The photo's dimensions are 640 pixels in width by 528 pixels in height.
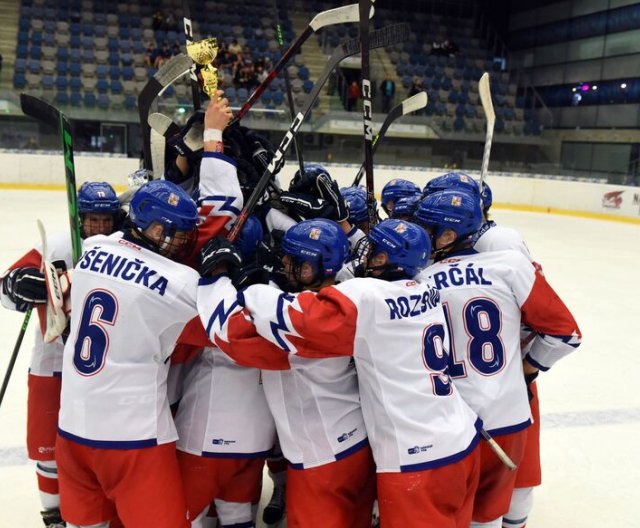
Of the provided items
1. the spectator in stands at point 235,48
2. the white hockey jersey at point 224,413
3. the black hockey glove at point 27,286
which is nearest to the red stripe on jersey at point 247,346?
the white hockey jersey at point 224,413

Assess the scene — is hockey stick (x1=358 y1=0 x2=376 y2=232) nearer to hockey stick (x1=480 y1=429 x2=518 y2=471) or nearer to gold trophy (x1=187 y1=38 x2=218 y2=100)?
gold trophy (x1=187 y1=38 x2=218 y2=100)

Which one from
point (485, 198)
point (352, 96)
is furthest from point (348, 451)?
point (352, 96)

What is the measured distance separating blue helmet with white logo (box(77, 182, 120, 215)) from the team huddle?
24 cm

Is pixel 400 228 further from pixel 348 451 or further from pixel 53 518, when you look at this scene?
pixel 53 518

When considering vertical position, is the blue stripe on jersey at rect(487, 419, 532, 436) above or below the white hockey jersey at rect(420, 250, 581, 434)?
below

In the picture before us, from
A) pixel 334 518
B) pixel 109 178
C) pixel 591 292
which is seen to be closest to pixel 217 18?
pixel 109 178

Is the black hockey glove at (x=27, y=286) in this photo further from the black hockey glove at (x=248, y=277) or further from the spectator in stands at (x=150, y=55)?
the spectator in stands at (x=150, y=55)

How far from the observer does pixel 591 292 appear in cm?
599

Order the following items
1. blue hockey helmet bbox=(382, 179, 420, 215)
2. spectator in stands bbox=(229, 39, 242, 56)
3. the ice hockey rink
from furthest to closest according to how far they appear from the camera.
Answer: spectator in stands bbox=(229, 39, 242, 56) → blue hockey helmet bbox=(382, 179, 420, 215) → the ice hockey rink

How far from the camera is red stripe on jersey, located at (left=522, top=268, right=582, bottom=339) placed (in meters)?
1.93

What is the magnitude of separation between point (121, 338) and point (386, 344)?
2.30 feet

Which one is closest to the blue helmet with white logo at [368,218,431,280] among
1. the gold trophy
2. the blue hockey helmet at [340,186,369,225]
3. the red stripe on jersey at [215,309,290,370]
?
the red stripe on jersey at [215,309,290,370]

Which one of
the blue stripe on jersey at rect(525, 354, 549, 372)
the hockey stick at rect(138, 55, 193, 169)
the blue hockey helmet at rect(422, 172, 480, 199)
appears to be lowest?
the blue stripe on jersey at rect(525, 354, 549, 372)

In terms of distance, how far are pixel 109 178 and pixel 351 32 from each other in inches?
363
